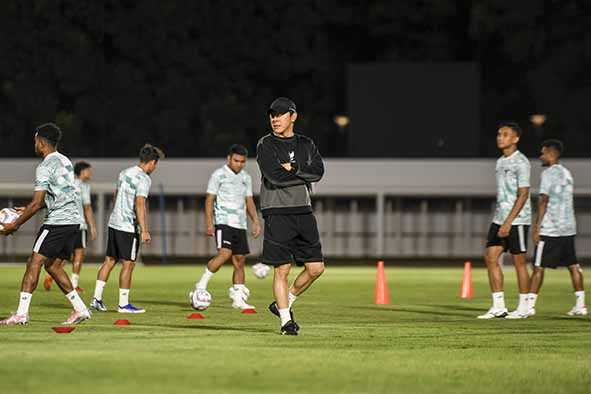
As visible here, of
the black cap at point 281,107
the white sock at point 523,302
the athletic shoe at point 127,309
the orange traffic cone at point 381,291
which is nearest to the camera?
the black cap at point 281,107

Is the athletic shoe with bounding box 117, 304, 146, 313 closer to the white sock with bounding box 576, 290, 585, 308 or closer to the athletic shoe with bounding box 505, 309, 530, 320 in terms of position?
the athletic shoe with bounding box 505, 309, 530, 320

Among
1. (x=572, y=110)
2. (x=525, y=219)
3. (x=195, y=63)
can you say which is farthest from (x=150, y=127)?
(x=525, y=219)

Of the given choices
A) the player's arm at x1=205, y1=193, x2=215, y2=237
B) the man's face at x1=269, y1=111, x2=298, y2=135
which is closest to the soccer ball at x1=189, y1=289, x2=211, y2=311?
the player's arm at x1=205, y1=193, x2=215, y2=237

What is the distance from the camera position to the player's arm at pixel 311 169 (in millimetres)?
13445

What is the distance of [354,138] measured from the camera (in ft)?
169

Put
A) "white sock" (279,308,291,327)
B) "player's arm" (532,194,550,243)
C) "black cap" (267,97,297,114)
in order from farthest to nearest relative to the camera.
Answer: "player's arm" (532,194,550,243) < "white sock" (279,308,291,327) < "black cap" (267,97,297,114)

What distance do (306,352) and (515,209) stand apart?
513 centimetres

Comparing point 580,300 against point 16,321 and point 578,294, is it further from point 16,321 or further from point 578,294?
point 16,321

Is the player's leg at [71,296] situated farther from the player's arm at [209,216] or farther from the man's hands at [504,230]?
the man's hands at [504,230]

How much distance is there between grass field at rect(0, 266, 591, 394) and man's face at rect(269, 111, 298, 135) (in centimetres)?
202

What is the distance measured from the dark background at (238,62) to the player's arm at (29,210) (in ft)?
133

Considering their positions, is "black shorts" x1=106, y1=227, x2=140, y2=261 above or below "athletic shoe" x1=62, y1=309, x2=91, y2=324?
above

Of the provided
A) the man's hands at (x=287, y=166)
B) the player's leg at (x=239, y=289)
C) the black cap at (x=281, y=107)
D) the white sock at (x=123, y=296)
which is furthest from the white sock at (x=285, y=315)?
the player's leg at (x=239, y=289)

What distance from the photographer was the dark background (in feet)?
185
